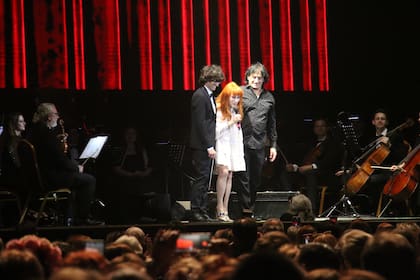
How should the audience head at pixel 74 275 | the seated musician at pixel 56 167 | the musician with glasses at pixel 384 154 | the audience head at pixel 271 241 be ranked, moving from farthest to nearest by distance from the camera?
the musician with glasses at pixel 384 154, the seated musician at pixel 56 167, the audience head at pixel 271 241, the audience head at pixel 74 275

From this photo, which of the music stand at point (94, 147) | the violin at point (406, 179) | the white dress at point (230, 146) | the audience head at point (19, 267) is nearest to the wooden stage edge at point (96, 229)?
the white dress at point (230, 146)

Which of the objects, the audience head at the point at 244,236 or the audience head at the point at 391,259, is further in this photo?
the audience head at the point at 244,236

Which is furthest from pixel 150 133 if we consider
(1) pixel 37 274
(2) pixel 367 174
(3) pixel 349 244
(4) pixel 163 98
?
(1) pixel 37 274

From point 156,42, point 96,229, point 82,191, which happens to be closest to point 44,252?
point 96,229

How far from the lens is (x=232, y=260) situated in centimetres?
308

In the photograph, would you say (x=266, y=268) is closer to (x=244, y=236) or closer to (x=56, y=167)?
(x=244, y=236)

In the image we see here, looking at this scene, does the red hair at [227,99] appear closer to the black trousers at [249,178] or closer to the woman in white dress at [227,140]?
the woman in white dress at [227,140]

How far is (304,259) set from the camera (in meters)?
3.59

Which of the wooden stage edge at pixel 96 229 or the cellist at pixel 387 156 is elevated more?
the cellist at pixel 387 156

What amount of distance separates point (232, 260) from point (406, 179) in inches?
249

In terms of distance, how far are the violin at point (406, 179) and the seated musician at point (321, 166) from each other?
1.25 m

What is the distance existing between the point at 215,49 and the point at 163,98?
3.51 feet

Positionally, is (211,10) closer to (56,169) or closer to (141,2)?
(141,2)

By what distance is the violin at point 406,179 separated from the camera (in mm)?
8992
